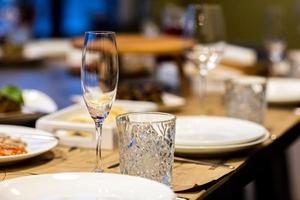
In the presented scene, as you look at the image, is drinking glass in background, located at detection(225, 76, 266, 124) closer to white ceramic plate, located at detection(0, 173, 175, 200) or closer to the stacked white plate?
the stacked white plate

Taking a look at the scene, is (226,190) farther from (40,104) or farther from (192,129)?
(40,104)

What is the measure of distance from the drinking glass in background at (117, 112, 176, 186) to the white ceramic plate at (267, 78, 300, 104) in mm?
843

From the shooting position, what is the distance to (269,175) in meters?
2.40

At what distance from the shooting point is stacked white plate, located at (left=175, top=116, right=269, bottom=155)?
1229 millimetres

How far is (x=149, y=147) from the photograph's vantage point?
3.43ft


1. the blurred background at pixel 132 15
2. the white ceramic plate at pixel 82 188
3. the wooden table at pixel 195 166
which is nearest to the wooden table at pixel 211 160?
the wooden table at pixel 195 166

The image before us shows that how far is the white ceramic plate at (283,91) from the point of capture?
1834mm

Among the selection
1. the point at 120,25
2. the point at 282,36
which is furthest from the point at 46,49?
the point at 282,36

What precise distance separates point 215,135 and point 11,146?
44cm

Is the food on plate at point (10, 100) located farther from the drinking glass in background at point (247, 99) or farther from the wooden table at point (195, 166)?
the drinking glass in background at point (247, 99)

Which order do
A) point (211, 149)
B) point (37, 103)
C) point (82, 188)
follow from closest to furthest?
1. point (82, 188)
2. point (211, 149)
3. point (37, 103)

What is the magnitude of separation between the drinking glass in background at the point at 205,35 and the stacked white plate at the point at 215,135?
0.23 meters

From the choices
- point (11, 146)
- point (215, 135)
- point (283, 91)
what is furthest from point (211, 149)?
point (283, 91)

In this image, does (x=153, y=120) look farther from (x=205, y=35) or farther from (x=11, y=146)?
(x=205, y=35)
